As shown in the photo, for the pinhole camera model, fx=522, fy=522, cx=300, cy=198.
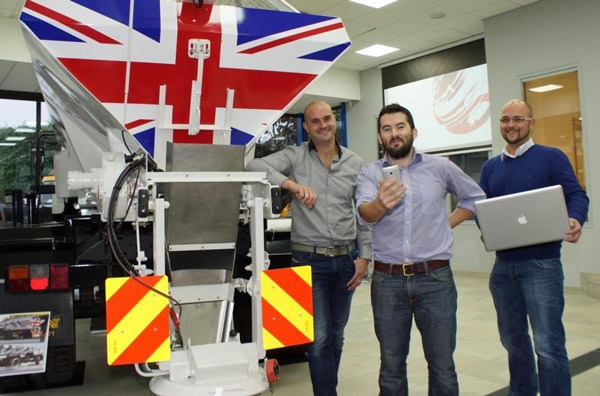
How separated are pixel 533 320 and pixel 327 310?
3.31 feet

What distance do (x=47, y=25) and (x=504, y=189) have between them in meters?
2.26

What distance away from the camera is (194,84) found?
2.22 m

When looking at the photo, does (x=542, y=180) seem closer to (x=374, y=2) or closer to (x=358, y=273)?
(x=358, y=273)

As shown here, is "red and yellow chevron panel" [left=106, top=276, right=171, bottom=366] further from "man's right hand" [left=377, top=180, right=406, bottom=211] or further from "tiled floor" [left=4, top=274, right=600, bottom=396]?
"tiled floor" [left=4, top=274, right=600, bottom=396]

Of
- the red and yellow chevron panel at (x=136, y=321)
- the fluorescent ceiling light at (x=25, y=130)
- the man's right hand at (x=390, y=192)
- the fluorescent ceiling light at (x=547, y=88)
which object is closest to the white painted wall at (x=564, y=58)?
the fluorescent ceiling light at (x=547, y=88)

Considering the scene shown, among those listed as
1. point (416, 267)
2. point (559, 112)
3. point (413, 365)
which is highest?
point (559, 112)

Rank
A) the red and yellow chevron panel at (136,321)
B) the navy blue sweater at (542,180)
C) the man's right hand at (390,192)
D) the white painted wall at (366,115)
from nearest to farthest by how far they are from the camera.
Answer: the red and yellow chevron panel at (136,321) → the man's right hand at (390,192) → the navy blue sweater at (542,180) → the white painted wall at (366,115)

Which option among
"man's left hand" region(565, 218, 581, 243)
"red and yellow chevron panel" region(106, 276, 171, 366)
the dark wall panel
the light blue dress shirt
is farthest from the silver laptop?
the dark wall panel

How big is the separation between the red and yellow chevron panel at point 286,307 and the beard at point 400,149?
0.65 metres

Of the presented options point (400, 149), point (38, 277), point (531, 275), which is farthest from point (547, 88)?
point (38, 277)

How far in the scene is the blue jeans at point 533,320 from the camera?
8.12 feet

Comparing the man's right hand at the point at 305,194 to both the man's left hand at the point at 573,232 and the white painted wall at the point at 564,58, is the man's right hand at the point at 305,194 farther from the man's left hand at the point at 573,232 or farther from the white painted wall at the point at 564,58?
the white painted wall at the point at 564,58

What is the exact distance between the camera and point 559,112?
7207mm

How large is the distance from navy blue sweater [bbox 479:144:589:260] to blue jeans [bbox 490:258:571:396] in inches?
1.9
